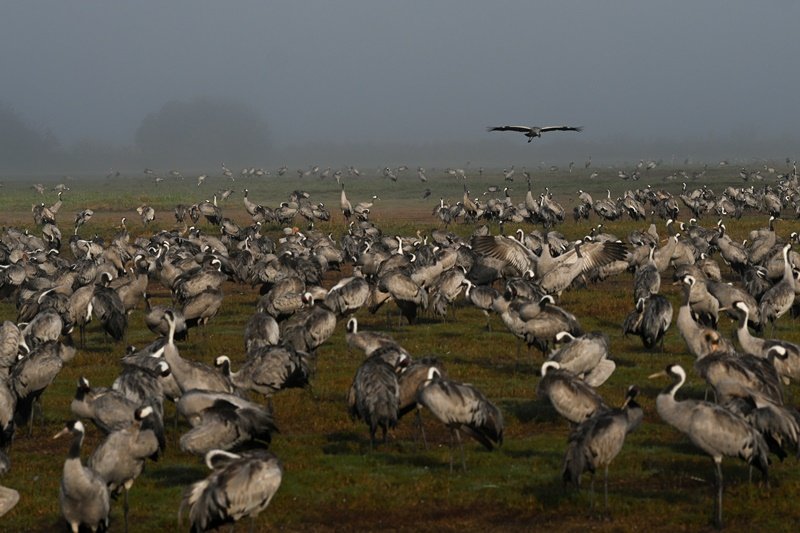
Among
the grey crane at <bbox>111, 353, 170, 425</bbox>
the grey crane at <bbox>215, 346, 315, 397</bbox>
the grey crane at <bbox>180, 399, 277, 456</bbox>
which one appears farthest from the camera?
the grey crane at <bbox>215, 346, 315, 397</bbox>

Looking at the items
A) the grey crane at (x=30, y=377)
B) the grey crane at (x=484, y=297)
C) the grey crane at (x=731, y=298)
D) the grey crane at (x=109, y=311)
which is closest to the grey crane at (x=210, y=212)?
the grey crane at (x=109, y=311)

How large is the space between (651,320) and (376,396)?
8.53 meters

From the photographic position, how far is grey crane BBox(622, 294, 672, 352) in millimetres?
22406

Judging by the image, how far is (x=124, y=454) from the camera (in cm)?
1330

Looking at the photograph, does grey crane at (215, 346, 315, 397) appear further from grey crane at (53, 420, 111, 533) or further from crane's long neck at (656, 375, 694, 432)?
crane's long neck at (656, 375, 694, 432)

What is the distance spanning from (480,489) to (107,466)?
4837 millimetres

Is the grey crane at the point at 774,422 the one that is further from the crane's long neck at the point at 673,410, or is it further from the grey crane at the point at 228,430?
the grey crane at the point at 228,430

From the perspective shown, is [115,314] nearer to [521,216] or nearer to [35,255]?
[35,255]

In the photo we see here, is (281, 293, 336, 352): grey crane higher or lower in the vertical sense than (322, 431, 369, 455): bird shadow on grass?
higher

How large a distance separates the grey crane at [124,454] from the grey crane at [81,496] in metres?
0.78

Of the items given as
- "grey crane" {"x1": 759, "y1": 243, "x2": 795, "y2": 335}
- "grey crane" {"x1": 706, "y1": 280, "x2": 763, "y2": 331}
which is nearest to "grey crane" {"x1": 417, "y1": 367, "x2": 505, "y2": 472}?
"grey crane" {"x1": 706, "y1": 280, "x2": 763, "y2": 331}

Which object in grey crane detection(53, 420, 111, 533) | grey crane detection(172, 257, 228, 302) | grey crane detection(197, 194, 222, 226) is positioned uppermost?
grey crane detection(53, 420, 111, 533)

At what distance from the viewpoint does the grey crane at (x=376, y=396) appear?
15938 mm

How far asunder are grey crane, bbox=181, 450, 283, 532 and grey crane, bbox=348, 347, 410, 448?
3.68 meters
